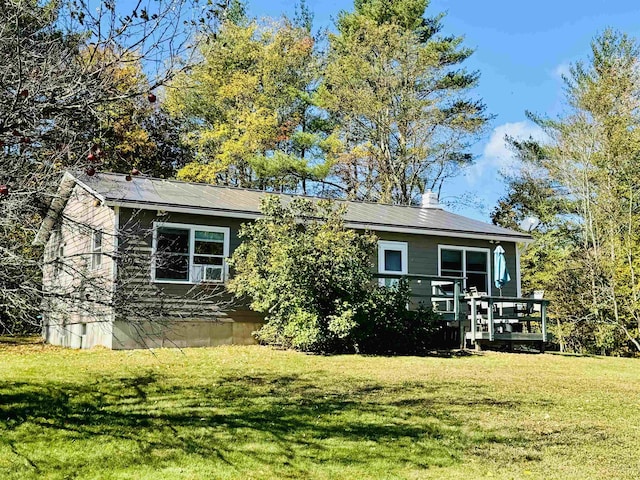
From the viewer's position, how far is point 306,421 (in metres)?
7.29

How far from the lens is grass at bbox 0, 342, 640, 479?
580 cm

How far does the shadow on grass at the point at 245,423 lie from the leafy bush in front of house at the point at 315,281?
3.77 m

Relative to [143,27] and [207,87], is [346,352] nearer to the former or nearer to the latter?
[143,27]

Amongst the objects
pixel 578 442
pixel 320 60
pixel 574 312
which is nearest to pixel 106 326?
pixel 578 442

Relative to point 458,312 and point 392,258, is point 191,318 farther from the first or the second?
point 458,312

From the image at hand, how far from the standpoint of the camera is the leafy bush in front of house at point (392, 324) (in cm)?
1350

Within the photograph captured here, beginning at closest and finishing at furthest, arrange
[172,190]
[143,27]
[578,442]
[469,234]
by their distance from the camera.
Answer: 1. [143,27]
2. [578,442]
3. [172,190]
4. [469,234]

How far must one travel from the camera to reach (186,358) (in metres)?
12.1

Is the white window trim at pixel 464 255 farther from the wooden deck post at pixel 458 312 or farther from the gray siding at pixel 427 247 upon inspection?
the wooden deck post at pixel 458 312

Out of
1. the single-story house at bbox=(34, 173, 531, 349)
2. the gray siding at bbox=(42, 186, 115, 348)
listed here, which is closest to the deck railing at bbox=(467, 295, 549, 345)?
the single-story house at bbox=(34, 173, 531, 349)

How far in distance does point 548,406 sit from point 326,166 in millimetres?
21349

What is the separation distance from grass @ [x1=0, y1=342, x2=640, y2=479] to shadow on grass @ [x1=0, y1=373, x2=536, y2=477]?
19mm

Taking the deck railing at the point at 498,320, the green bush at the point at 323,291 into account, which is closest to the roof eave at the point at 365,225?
the green bush at the point at 323,291

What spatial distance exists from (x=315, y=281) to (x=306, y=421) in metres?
6.29
